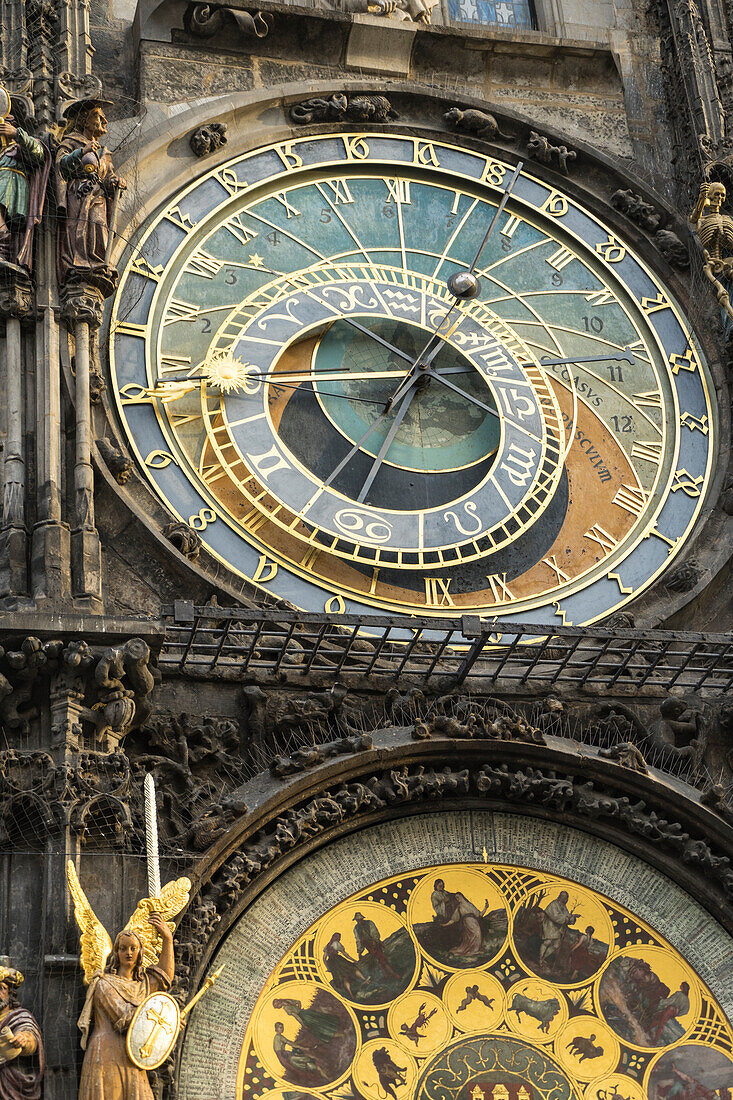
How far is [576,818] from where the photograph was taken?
499 inches

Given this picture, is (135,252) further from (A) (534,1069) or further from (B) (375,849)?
(A) (534,1069)

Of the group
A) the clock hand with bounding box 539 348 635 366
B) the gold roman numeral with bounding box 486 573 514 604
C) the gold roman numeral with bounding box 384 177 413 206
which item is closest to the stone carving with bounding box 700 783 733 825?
the gold roman numeral with bounding box 486 573 514 604

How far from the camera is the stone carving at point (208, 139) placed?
14.7 m

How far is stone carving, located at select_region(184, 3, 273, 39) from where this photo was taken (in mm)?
15195

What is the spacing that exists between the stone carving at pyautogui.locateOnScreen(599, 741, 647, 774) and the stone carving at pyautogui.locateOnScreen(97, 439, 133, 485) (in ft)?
10.8

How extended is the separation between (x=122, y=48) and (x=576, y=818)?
6351 millimetres

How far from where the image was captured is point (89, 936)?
1104 cm

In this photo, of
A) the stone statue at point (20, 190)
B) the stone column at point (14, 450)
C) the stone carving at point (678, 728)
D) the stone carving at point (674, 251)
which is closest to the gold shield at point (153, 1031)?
the stone column at point (14, 450)

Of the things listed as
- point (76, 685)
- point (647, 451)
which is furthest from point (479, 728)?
point (647, 451)

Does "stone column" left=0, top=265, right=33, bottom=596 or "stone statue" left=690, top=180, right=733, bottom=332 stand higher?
"stone statue" left=690, top=180, right=733, bottom=332

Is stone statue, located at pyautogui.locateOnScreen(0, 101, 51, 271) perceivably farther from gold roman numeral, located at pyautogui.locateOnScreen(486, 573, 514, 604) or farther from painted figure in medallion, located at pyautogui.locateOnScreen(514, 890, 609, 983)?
painted figure in medallion, located at pyautogui.locateOnScreen(514, 890, 609, 983)

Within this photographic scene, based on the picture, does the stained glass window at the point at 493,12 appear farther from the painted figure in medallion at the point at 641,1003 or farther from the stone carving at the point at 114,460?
the painted figure in medallion at the point at 641,1003

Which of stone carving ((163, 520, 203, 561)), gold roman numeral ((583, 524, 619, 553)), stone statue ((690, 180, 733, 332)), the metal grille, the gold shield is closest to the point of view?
the gold shield

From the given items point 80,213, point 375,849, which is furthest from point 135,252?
point 375,849
